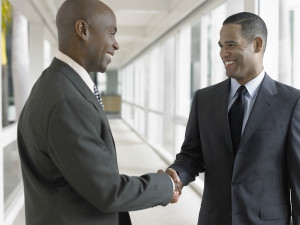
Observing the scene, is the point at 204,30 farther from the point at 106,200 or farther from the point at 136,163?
the point at 106,200

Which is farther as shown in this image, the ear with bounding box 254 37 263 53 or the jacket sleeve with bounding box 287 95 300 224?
the ear with bounding box 254 37 263 53

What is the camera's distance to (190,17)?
602 cm

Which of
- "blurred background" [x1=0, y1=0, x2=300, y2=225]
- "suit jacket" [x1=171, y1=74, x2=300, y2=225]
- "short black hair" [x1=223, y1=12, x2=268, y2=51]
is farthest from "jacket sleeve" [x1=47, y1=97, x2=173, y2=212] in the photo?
"blurred background" [x1=0, y1=0, x2=300, y2=225]

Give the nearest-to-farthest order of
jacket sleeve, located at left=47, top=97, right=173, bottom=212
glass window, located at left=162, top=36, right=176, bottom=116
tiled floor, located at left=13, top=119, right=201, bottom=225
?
jacket sleeve, located at left=47, top=97, right=173, bottom=212, tiled floor, located at left=13, top=119, right=201, bottom=225, glass window, located at left=162, top=36, right=176, bottom=116

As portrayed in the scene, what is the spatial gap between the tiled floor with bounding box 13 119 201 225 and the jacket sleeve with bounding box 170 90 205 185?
231 cm

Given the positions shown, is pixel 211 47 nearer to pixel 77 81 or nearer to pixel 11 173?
pixel 11 173

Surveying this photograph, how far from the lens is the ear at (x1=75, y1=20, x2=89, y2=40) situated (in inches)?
55.1

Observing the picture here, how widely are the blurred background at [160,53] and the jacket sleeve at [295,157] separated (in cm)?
157

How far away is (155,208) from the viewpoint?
15.7 ft

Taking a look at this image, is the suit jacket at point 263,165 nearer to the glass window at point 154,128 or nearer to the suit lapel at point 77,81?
the suit lapel at point 77,81

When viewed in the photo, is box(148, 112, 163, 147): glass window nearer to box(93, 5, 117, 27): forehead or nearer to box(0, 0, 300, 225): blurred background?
box(0, 0, 300, 225): blurred background

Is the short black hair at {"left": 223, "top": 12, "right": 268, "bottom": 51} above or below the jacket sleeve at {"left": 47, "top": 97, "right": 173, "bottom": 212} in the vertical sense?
above

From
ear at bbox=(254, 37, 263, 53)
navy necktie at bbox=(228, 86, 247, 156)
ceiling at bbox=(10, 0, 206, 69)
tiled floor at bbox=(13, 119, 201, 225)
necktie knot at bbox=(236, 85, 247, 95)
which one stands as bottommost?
tiled floor at bbox=(13, 119, 201, 225)

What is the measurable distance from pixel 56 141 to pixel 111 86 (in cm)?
2330
